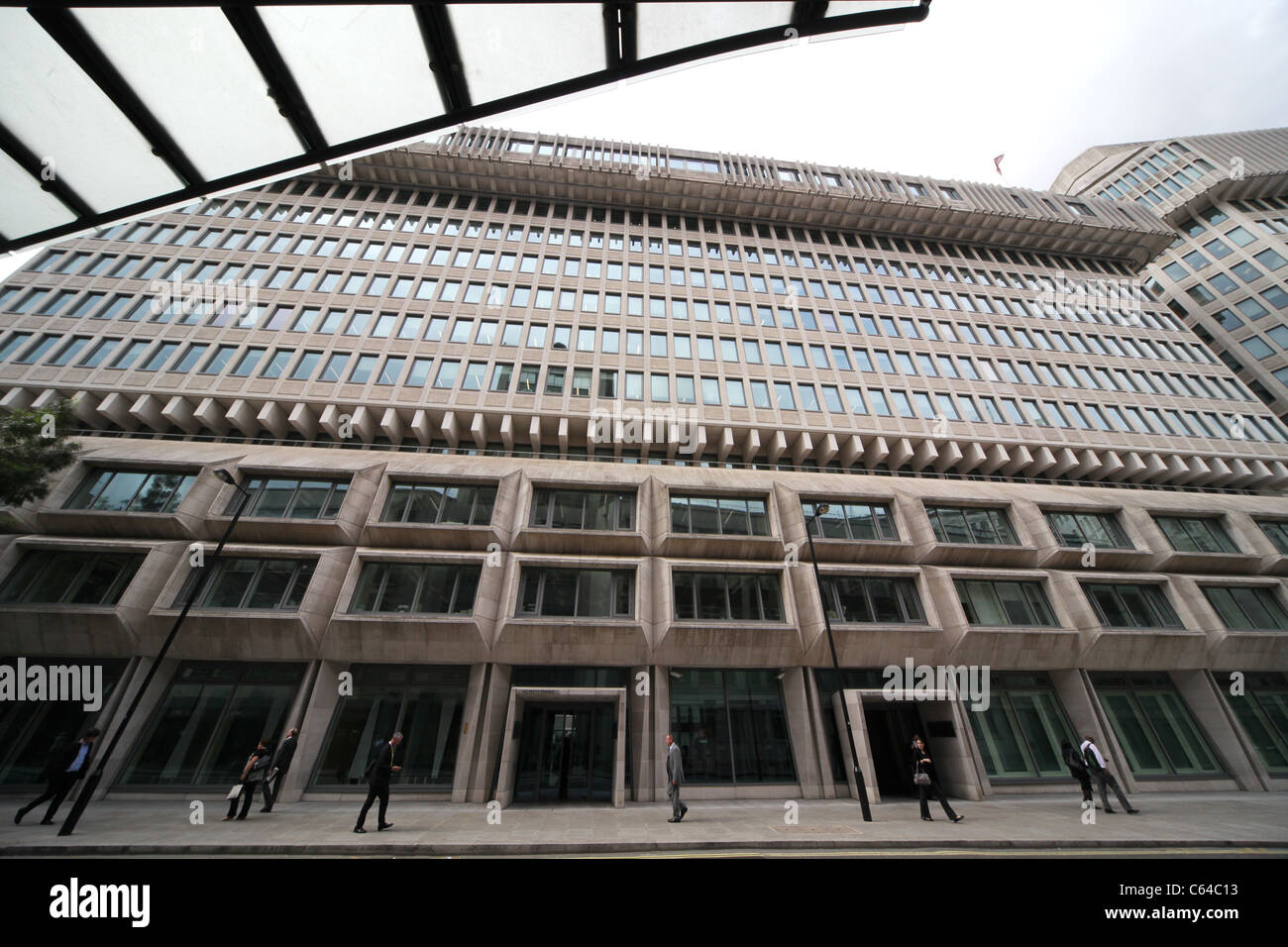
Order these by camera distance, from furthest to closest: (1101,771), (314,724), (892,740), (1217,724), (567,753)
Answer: (1217,724)
(892,740)
(567,753)
(314,724)
(1101,771)

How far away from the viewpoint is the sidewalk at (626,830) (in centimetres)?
969

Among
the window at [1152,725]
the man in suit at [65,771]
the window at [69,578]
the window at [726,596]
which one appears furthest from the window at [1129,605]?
the window at [69,578]

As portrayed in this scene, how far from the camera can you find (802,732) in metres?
18.1

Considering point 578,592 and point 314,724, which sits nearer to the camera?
point 314,724

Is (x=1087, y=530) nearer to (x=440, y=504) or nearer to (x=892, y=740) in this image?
(x=892, y=740)

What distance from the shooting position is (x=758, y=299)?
31.3m

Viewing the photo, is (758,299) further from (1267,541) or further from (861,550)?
(1267,541)

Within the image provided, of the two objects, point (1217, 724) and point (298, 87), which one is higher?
point (298, 87)

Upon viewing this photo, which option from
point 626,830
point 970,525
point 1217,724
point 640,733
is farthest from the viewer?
point 970,525

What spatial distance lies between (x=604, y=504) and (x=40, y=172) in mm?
18080

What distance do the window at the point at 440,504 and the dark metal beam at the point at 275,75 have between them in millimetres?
17483

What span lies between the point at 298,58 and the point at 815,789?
69.6ft

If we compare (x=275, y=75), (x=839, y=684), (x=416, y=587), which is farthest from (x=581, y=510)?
(x=275, y=75)
